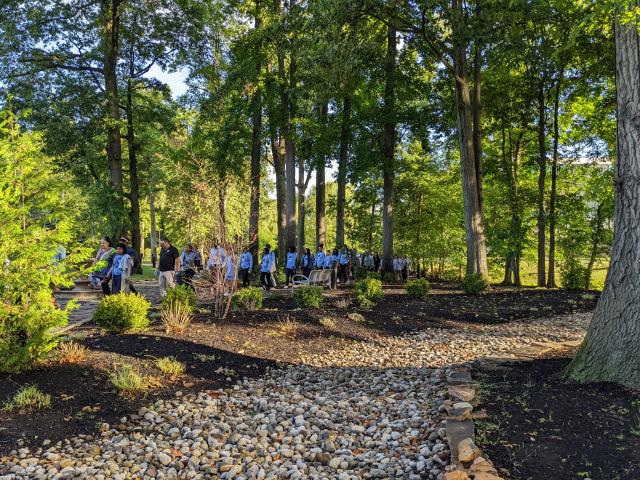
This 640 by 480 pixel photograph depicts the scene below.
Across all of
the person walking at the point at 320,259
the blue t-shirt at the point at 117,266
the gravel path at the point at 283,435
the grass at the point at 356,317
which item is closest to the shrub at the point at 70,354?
the gravel path at the point at 283,435

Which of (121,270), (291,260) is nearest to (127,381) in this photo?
(121,270)

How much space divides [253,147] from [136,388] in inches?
594

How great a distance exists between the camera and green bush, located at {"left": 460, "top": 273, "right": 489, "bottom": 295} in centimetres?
1295

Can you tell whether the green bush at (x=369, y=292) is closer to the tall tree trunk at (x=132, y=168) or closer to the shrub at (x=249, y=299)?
the shrub at (x=249, y=299)

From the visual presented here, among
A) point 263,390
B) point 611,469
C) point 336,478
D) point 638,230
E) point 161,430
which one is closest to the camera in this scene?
point 611,469

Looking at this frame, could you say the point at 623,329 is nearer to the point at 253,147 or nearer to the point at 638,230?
the point at 638,230

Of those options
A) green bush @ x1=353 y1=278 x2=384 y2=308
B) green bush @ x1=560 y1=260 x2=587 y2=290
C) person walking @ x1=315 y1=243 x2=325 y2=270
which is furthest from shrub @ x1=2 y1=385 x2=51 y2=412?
Result: green bush @ x1=560 y1=260 x2=587 y2=290

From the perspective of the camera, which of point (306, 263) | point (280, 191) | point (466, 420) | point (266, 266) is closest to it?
point (466, 420)

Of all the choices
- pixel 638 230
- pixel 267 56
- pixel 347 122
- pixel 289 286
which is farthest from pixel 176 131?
pixel 638 230

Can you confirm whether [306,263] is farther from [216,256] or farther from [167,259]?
[216,256]

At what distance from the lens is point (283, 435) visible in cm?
397

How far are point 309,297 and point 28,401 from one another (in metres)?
6.12

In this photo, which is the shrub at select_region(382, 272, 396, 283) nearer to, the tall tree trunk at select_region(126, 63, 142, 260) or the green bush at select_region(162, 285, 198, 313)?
the green bush at select_region(162, 285, 198, 313)

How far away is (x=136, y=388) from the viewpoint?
4.56 metres
